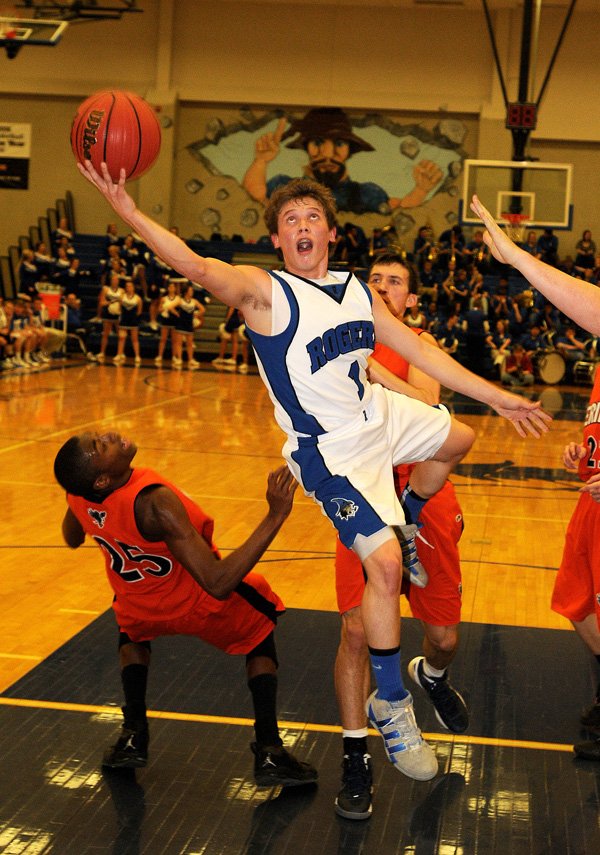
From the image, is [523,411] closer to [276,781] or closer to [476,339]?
[276,781]

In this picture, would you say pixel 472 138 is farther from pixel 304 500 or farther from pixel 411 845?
pixel 411 845

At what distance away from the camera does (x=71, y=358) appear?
21.0m

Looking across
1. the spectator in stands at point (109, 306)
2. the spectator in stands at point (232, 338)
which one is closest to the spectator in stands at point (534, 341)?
the spectator in stands at point (232, 338)

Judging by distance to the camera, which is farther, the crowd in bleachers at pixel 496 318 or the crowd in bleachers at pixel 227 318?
the crowd in bleachers at pixel 496 318

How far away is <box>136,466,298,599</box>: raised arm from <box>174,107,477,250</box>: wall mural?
73.4 feet

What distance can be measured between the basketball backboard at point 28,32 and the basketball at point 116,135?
12.9m

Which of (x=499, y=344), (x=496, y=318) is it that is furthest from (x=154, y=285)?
(x=499, y=344)

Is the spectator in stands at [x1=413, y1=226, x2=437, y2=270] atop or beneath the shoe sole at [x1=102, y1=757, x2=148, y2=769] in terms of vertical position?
atop

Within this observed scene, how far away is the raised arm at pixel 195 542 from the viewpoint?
3.61 meters

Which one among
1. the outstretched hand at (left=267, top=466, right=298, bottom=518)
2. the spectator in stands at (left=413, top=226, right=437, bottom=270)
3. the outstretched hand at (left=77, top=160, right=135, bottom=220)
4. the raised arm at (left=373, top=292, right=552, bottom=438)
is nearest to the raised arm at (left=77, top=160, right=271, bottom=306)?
the outstretched hand at (left=77, top=160, right=135, bottom=220)

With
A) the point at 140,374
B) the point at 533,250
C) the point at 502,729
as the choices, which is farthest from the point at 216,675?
the point at 533,250

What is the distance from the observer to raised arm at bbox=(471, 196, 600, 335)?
3172mm

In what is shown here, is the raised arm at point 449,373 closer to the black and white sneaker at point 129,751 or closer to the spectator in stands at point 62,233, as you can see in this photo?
the black and white sneaker at point 129,751

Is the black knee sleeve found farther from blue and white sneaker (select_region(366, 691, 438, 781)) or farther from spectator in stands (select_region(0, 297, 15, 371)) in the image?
spectator in stands (select_region(0, 297, 15, 371))
